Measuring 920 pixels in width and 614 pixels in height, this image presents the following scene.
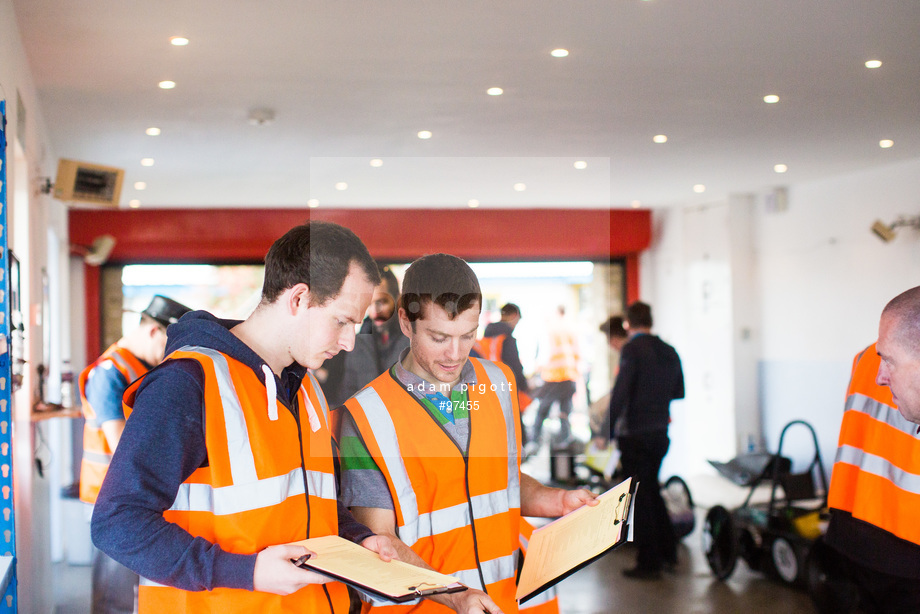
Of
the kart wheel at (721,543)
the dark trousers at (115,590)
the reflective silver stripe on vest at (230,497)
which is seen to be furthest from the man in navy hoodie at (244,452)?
the kart wheel at (721,543)

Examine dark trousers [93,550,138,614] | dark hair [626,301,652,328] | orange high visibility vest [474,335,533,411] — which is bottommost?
dark trousers [93,550,138,614]

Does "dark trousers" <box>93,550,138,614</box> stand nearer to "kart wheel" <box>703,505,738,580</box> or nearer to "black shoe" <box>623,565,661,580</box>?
"black shoe" <box>623,565,661,580</box>

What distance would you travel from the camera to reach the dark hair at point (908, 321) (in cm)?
175

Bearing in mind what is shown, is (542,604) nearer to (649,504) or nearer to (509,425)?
(509,425)

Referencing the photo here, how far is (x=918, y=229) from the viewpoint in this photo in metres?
6.30

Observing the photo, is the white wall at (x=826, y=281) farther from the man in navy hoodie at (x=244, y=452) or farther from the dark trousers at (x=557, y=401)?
the man in navy hoodie at (x=244, y=452)

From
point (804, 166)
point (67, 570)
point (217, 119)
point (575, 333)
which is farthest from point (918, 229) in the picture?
point (67, 570)

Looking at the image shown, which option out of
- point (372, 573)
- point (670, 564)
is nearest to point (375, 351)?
point (372, 573)

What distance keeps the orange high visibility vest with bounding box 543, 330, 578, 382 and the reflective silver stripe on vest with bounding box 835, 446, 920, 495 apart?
1.08m

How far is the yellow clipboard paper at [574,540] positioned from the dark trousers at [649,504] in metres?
3.66

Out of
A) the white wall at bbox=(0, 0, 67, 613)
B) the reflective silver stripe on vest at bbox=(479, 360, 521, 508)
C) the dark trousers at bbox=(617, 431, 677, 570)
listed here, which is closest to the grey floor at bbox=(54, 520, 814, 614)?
the dark trousers at bbox=(617, 431, 677, 570)

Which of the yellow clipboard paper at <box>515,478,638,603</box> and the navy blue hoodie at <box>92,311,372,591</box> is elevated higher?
the navy blue hoodie at <box>92,311,372,591</box>

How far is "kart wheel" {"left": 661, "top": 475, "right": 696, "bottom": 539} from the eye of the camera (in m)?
5.98

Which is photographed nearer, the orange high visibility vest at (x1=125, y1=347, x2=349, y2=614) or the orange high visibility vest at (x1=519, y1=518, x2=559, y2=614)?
the orange high visibility vest at (x1=125, y1=347, x2=349, y2=614)
